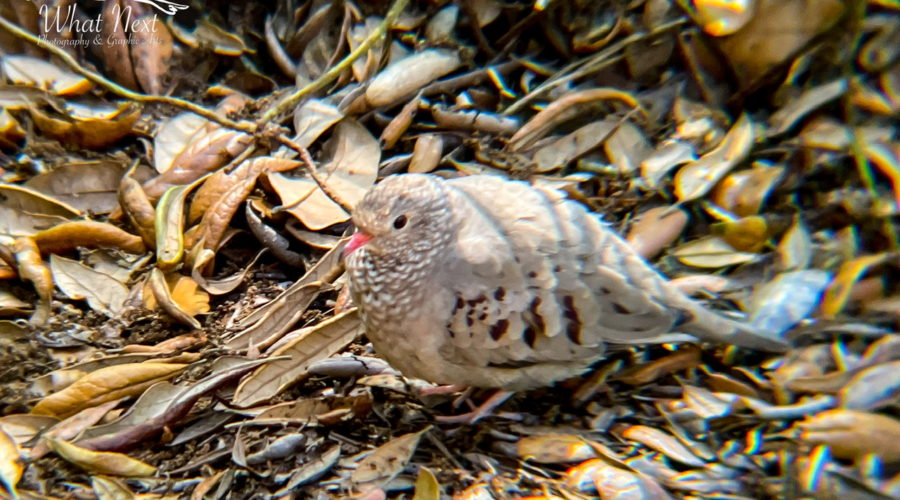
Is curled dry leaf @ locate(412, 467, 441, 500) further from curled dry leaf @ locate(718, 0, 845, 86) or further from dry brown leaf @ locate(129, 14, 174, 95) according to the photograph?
dry brown leaf @ locate(129, 14, 174, 95)

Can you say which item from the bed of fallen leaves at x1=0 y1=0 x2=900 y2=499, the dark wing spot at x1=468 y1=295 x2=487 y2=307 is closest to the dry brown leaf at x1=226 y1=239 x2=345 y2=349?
the bed of fallen leaves at x1=0 y1=0 x2=900 y2=499

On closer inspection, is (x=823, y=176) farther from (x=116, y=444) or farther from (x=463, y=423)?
(x=116, y=444)

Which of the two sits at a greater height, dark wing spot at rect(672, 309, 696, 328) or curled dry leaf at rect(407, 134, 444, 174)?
curled dry leaf at rect(407, 134, 444, 174)

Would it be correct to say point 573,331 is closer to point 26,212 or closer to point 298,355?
point 298,355

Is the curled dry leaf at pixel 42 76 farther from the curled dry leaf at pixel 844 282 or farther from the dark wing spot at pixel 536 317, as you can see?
the curled dry leaf at pixel 844 282

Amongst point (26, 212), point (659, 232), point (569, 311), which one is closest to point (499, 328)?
point (569, 311)

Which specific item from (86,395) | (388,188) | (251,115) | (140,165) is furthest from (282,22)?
(86,395)

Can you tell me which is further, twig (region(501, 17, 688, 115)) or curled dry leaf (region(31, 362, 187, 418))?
twig (region(501, 17, 688, 115))
